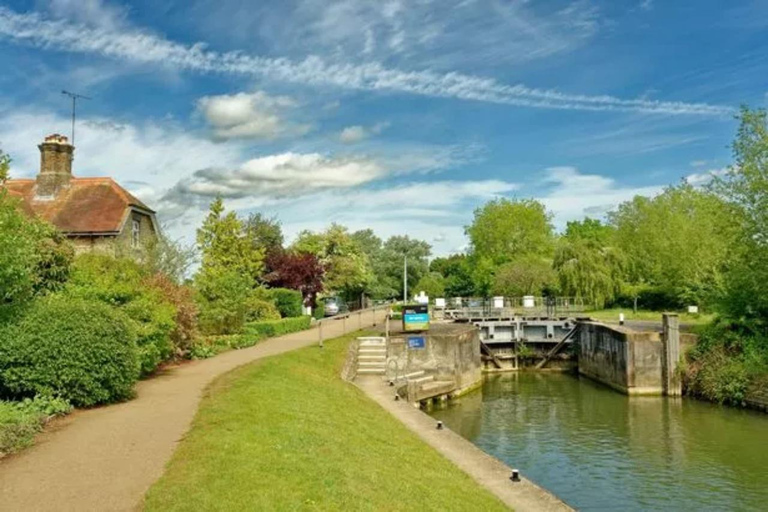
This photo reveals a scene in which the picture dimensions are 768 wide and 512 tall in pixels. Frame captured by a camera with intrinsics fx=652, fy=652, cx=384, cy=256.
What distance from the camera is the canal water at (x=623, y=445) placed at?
14.9 meters

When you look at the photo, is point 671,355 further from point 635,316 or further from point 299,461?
point 299,461

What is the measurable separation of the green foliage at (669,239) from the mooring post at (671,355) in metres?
11.3

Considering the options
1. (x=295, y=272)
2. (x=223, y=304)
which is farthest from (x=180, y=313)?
(x=295, y=272)

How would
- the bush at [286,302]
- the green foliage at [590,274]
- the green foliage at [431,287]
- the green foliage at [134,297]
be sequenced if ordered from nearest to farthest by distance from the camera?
the green foliage at [134,297]
the bush at [286,302]
the green foliage at [590,274]
the green foliage at [431,287]

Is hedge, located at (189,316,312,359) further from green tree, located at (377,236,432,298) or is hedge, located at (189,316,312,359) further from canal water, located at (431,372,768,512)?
green tree, located at (377,236,432,298)

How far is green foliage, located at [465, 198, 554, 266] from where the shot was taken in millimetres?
77938

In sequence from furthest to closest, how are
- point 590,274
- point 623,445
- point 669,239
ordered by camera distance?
1. point 669,239
2. point 590,274
3. point 623,445

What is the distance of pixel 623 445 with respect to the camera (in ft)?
65.4

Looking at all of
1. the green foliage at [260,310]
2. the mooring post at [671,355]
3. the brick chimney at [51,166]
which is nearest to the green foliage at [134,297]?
the green foliage at [260,310]

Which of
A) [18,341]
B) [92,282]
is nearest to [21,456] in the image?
[18,341]

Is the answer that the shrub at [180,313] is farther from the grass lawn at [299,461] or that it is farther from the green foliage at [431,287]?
the green foliage at [431,287]

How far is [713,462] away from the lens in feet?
58.5

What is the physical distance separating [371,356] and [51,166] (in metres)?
18.9

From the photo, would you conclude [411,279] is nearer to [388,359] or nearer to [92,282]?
[388,359]
